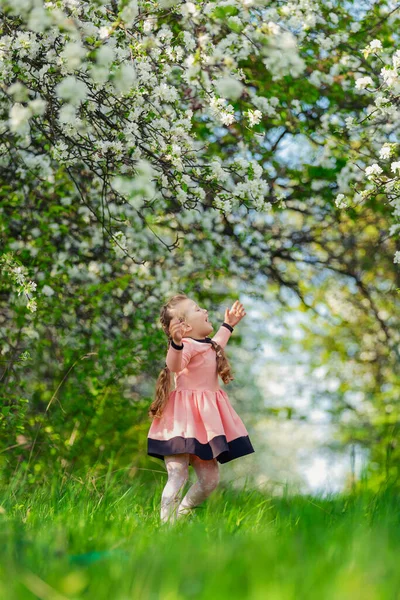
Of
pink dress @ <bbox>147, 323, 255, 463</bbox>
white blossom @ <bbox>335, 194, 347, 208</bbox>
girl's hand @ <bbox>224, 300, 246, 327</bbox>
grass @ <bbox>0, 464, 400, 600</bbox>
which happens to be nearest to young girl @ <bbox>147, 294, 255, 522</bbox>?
pink dress @ <bbox>147, 323, 255, 463</bbox>

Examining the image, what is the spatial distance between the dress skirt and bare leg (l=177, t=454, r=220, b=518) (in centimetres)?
7

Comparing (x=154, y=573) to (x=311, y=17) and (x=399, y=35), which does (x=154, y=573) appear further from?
(x=399, y=35)

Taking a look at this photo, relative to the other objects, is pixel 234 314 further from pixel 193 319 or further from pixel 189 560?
pixel 189 560

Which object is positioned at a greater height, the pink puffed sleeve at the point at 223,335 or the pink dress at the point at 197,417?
the pink puffed sleeve at the point at 223,335

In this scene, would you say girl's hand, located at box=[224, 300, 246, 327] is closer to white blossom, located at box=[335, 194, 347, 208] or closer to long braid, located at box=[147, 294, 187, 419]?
long braid, located at box=[147, 294, 187, 419]

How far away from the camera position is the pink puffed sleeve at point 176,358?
3807mm

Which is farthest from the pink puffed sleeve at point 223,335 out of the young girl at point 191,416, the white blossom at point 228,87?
the white blossom at point 228,87

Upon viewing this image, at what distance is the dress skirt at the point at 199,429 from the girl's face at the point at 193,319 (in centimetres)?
34

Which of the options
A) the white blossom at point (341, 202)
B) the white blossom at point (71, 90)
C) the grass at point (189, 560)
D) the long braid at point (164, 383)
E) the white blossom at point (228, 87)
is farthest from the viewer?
the white blossom at point (341, 202)

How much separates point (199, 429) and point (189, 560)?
1.74 metres

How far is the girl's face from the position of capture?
4.17 metres

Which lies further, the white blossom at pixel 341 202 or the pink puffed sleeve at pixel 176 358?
the white blossom at pixel 341 202

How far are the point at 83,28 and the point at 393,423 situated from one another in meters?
5.98

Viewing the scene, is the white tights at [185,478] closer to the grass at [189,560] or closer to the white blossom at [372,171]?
the grass at [189,560]
